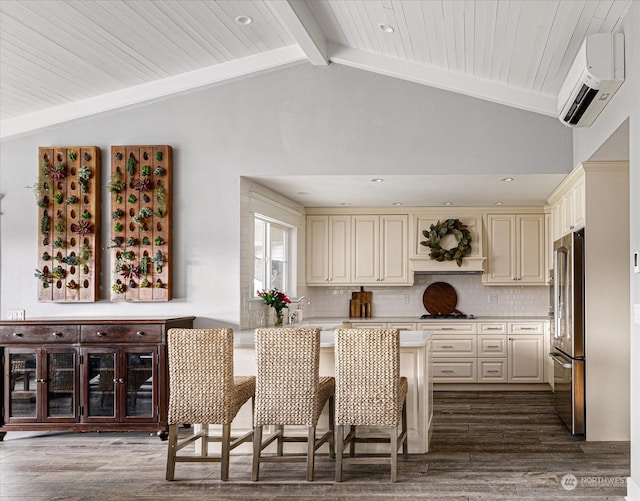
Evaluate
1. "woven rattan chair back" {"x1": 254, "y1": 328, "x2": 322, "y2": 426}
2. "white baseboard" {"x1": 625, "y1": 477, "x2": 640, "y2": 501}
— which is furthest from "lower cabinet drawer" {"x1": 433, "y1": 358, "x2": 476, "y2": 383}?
"white baseboard" {"x1": 625, "y1": 477, "x2": 640, "y2": 501}

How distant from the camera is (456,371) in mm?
8023

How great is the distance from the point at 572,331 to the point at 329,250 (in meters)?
3.63

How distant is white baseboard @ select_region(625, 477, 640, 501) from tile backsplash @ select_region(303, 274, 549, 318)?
4797 millimetres

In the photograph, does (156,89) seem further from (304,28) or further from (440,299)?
(440,299)

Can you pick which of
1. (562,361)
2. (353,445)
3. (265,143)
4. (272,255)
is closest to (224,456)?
(353,445)

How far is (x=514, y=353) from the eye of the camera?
7953mm

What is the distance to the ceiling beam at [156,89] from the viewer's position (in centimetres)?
588

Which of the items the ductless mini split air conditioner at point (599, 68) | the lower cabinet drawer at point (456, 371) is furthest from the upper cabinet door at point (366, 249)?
the ductless mini split air conditioner at point (599, 68)

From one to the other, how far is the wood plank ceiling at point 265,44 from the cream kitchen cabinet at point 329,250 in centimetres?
290

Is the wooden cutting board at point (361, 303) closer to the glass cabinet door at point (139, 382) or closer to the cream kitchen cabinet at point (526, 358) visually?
the cream kitchen cabinet at point (526, 358)

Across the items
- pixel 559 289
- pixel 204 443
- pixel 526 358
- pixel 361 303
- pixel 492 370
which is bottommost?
pixel 204 443

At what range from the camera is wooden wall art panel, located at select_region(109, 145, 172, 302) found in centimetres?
587

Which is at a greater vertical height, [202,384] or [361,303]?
[361,303]

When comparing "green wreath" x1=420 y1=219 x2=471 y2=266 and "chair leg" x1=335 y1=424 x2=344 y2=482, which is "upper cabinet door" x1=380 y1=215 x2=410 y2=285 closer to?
"green wreath" x1=420 y1=219 x2=471 y2=266
